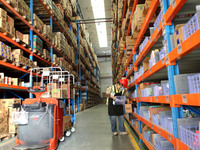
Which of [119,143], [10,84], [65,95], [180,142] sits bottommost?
[119,143]

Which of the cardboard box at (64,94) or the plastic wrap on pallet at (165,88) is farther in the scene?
the cardboard box at (64,94)

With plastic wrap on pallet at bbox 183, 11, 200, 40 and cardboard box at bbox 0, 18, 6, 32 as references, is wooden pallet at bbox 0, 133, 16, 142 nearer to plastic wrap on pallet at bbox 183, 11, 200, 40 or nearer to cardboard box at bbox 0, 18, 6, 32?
cardboard box at bbox 0, 18, 6, 32

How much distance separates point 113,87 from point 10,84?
2.96 m

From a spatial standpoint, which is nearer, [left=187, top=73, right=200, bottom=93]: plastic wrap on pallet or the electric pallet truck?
[left=187, top=73, right=200, bottom=93]: plastic wrap on pallet

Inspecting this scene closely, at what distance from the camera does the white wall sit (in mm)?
32688

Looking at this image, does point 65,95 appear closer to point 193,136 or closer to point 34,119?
point 34,119

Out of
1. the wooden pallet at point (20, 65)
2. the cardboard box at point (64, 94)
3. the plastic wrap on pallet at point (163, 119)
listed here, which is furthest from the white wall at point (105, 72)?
the plastic wrap on pallet at point (163, 119)

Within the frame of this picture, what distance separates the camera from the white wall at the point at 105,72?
32.7 metres

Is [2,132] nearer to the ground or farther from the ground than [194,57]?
nearer to the ground

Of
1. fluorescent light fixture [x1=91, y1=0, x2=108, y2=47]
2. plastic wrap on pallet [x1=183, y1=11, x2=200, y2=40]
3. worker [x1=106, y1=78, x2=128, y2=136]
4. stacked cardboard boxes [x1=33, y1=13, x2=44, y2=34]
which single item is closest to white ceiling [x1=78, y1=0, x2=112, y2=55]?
fluorescent light fixture [x1=91, y1=0, x2=108, y2=47]

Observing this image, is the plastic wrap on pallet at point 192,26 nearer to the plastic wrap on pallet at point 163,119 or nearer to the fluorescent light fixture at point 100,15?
the plastic wrap on pallet at point 163,119

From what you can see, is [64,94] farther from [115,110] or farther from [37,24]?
[37,24]

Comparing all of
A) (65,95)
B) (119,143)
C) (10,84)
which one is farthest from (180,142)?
(10,84)

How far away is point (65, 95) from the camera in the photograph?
5.35 metres
